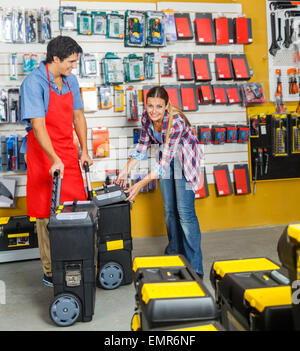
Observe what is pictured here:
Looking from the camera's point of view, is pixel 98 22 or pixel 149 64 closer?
pixel 98 22

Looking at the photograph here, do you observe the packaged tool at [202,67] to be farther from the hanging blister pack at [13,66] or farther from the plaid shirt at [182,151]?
the hanging blister pack at [13,66]

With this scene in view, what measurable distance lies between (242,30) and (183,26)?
0.68m

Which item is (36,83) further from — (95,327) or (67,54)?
(95,327)

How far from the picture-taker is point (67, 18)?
13.6 feet

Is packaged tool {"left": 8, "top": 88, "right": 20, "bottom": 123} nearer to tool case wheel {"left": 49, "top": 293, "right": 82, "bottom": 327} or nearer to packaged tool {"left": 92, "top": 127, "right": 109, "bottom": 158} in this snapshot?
packaged tool {"left": 92, "top": 127, "right": 109, "bottom": 158}

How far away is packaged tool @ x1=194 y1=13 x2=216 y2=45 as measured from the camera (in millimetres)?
4469

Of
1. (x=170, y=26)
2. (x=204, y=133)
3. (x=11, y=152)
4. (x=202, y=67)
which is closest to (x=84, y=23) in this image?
(x=170, y=26)

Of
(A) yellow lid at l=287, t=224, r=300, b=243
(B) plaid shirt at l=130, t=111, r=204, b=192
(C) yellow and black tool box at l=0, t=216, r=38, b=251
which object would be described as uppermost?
(B) plaid shirt at l=130, t=111, r=204, b=192

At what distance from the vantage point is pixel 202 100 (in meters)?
4.49

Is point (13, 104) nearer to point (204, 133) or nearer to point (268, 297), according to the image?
point (204, 133)

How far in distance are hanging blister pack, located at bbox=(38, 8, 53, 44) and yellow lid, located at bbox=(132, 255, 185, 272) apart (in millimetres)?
3022

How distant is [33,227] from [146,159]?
4.48 feet

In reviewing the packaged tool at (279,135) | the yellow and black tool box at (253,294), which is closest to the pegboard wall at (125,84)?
the packaged tool at (279,135)

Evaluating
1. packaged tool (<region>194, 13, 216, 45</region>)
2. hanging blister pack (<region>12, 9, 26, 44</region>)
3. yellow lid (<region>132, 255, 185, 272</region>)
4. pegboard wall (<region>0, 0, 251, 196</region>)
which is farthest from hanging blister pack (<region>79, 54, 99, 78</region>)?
yellow lid (<region>132, 255, 185, 272</region>)
